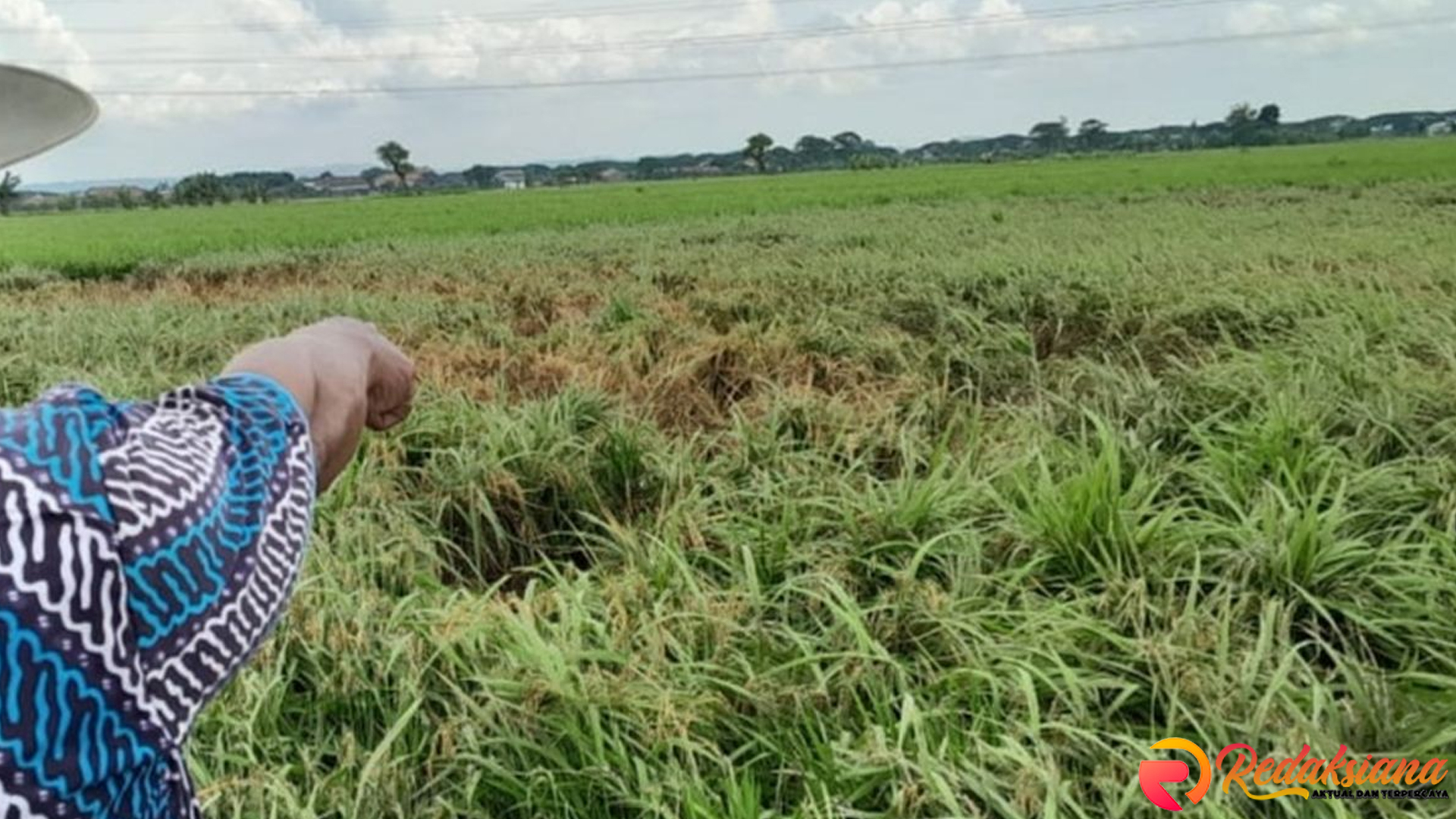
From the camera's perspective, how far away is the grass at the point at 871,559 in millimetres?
1578

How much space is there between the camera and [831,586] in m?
1.97

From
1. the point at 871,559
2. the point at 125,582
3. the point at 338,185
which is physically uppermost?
the point at 338,185

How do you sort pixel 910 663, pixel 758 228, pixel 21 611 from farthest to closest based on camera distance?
1. pixel 758 228
2. pixel 910 663
3. pixel 21 611

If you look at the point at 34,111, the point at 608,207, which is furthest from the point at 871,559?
the point at 608,207

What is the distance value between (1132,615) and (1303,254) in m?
5.58

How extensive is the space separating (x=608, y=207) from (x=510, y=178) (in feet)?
80.7

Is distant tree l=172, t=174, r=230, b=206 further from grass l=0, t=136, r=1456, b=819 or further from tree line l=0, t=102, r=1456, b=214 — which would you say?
grass l=0, t=136, r=1456, b=819

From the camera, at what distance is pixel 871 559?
2.21 m

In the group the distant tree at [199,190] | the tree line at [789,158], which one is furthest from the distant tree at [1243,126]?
the distant tree at [199,190]

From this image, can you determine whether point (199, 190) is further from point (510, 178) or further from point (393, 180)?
point (510, 178)

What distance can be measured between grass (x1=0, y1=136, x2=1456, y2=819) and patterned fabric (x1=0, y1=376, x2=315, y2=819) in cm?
102

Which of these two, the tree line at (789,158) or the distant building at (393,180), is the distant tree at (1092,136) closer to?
the tree line at (789,158)

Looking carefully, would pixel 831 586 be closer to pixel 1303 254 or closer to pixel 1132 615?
pixel 1132 615

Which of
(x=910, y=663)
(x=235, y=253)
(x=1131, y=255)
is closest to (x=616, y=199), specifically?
(x=235, y=253)
